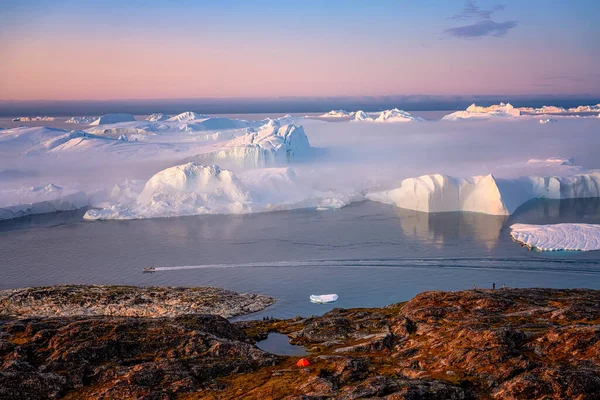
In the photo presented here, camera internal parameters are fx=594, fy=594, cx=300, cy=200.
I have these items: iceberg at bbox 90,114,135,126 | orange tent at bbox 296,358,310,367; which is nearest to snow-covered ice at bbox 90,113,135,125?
iceberg at bbox 90,114,135,126

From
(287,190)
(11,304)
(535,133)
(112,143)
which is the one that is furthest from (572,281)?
(535,133)

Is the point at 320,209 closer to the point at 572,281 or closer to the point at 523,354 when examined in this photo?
the point at 572,281

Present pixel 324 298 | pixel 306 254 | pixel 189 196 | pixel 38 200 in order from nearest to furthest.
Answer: pixel 324 298 < pixel 306 254 < pixel 189 196 < pixel 38 200

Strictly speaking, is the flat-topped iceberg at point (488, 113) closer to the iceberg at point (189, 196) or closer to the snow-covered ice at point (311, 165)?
the snow-covered ice at point (311, 165)

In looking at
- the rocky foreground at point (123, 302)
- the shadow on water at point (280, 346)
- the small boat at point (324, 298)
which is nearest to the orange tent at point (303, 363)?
the shadow on water at point (280, 346)

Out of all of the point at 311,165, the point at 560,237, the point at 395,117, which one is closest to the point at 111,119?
the point at 395,117

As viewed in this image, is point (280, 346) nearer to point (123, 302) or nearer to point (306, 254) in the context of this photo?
point (123, 302)

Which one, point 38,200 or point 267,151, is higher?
point 267,151
